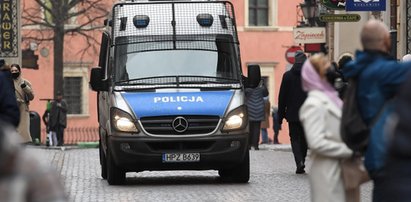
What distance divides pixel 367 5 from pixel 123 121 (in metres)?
6.23

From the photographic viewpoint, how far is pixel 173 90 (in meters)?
18.6

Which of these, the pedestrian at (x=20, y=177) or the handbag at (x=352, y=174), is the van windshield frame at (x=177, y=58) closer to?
the handbag at (x=352, y=174)

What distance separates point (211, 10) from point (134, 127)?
6.60 feet

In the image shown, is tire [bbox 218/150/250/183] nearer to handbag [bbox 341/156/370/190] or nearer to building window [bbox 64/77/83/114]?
A: handbag [bbox 341/156/370/190]

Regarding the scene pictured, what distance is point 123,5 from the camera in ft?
63.5

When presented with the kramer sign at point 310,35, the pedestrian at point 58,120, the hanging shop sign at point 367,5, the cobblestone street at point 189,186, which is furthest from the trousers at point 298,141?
the pedestrian at point 58,120

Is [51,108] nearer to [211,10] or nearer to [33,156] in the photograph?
[211,10]

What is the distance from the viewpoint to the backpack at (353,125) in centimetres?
870

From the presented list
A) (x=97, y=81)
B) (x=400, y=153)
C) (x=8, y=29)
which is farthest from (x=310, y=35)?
(x=400, y=153)

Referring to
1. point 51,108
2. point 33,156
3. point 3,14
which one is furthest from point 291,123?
point 51,108

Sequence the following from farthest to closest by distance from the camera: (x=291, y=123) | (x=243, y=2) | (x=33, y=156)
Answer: (x=243, y=2) < (x=291, y=123) < (x=33, y=156)

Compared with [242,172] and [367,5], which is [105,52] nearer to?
[242,172]

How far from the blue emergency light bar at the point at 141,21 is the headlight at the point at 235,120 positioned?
1800mm

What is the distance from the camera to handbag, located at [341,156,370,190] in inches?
355
